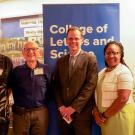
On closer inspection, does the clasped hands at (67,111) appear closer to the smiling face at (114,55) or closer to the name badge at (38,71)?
the name badge at (38,71)

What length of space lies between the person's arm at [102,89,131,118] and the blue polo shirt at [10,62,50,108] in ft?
2.27

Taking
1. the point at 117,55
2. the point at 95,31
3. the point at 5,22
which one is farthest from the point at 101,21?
the point at 5,22

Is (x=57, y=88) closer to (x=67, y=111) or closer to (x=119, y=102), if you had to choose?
(x=67, y=111)

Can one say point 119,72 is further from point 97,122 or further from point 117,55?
point 97,122

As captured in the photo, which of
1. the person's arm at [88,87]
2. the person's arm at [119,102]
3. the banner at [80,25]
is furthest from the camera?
the banner at [80,25]

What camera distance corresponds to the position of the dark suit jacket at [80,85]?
2619mm

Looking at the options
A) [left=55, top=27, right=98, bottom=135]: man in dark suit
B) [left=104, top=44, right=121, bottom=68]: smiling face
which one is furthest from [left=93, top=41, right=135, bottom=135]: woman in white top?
[left=55, top=27, right=98, bottom=135]: man in dark suit

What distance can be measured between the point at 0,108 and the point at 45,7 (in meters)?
1.19

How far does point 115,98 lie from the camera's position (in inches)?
101

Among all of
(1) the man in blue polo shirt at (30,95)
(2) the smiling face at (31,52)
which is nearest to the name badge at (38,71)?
(1) the man in blue polo shirt at (30,95)

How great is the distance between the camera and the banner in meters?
3.04

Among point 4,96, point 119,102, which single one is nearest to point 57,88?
point 4,96

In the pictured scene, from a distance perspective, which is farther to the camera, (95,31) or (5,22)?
(5,22)

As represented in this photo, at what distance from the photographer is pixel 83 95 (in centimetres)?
261
